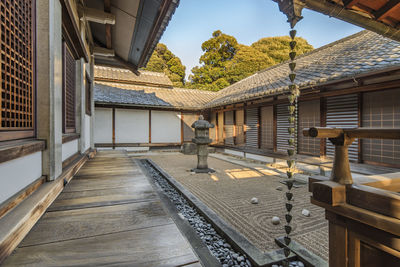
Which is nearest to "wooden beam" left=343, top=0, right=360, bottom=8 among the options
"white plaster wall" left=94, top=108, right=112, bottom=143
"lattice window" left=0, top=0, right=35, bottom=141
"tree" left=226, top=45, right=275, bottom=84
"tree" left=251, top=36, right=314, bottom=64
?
"lattice window" left=0, top=0, right=35, bottom=141

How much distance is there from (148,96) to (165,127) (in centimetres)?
243

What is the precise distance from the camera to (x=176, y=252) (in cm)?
135

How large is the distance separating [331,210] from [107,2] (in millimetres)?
5616

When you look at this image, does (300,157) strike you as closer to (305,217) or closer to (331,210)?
(305,217)

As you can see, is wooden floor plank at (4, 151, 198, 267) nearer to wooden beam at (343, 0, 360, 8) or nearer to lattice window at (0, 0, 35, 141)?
lattice window at (0, 0, 35, 141)

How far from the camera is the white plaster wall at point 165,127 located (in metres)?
12.6

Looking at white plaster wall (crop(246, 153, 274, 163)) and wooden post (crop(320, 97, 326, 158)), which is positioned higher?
wooden post (crop(320, 97, 326, 158))

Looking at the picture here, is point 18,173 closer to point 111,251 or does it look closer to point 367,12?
point 111,251

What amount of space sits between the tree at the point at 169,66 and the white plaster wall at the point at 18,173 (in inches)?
912

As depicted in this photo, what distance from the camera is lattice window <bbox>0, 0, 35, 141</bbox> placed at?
158 centimetres

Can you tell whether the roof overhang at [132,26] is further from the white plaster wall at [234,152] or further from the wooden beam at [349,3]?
the white plaster wall at [234,152]

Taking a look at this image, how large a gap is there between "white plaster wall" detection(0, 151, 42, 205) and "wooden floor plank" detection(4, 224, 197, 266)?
20.0 inches

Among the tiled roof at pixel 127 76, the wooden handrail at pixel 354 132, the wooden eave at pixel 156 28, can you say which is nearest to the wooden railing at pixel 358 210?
the wooden handrail at pixel 354 132

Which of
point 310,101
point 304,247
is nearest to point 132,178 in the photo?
point 304,247
